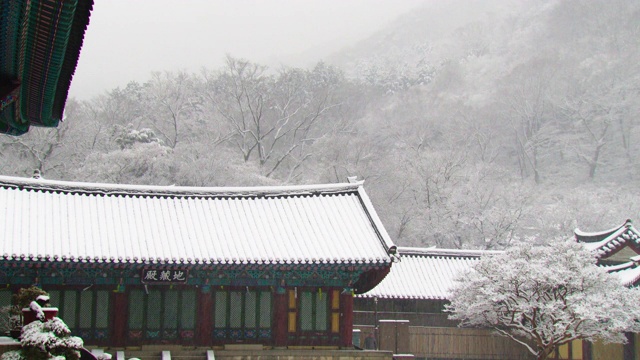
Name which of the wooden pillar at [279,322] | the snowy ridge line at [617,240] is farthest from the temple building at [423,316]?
the snowy ridge line at [617,240]

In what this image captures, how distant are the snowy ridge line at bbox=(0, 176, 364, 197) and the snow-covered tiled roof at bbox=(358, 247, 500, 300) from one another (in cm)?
628

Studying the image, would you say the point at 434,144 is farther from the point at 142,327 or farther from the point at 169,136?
the point at 142,327

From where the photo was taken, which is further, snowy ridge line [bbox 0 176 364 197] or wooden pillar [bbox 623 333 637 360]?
wooden pillar [bbox 623 333 637 360]

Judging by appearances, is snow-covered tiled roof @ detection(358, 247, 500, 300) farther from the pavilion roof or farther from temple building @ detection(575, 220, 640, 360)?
the pavilion roof

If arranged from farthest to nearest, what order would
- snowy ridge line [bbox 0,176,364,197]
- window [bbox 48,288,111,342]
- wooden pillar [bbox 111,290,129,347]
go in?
snowy ridge line [bbox 0,176,364,197], wooden pillar [bbox 111,290,129,347], window [bbox 48,288,111,342]

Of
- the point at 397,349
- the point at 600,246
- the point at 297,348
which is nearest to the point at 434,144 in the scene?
the point at 600,246

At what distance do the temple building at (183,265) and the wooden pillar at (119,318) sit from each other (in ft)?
0.11

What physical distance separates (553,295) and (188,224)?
13.1 m

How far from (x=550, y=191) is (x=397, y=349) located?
51.5 m

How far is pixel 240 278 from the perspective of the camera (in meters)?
24.9

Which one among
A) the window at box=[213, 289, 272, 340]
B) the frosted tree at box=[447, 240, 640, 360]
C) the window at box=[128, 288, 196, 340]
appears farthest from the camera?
the frosted tree at box=[447, 240, 640, 360]

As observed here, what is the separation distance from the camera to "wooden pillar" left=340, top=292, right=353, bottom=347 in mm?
25562

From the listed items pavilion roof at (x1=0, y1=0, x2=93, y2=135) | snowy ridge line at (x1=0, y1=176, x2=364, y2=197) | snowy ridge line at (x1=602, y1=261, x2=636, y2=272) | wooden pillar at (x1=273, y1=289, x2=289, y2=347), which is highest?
snowy ridge line at (x1=0, y1=176, x2=364, y2=197)

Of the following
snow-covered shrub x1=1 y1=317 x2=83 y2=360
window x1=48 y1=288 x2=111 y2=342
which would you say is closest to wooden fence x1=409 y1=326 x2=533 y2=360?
window x1=48 y1=288 x2=111 y2=342
